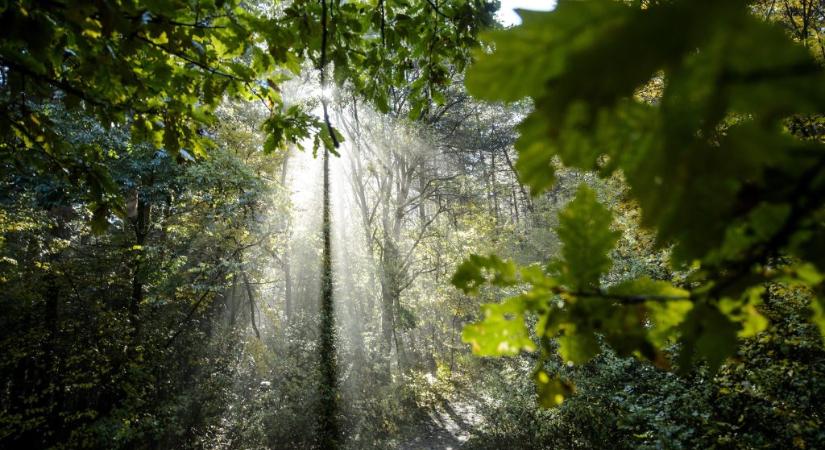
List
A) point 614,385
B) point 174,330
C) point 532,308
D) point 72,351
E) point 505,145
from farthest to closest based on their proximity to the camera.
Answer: point 505,145, point 174,330, point 72,351, point 614,385, point 532,308

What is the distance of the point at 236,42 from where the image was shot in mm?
1976

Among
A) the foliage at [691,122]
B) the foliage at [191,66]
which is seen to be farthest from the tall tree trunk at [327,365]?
the foliage at [691,122]

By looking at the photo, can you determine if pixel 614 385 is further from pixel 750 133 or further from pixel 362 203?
pixel 362 203

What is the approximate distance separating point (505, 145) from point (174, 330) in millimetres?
17392

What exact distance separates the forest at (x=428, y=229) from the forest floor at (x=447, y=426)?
6.2 inches

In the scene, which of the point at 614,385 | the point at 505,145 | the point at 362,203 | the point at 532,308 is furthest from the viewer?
the point at 505,145

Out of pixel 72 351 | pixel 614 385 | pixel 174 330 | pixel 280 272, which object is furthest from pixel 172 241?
pixel 280 272

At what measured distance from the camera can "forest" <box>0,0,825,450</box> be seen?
0.33 meters

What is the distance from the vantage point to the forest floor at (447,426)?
9492 millimetres

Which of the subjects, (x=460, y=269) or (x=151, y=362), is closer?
(x=460, y=269)

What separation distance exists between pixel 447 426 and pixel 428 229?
653 cm

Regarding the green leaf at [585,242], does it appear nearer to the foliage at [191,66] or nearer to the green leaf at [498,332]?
the green leaf at [498,332]

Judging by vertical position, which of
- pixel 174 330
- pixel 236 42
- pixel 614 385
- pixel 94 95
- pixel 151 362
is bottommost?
pixel 614 385

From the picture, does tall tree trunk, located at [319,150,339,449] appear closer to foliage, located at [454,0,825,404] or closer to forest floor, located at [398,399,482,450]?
forest floor, located at [398,399,482,450]
